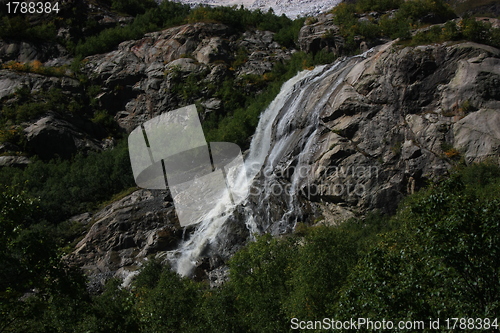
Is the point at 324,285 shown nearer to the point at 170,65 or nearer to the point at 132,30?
the point at 170,65

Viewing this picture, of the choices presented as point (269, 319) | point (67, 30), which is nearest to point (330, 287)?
point (269, 319)

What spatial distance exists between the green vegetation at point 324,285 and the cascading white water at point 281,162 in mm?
12500

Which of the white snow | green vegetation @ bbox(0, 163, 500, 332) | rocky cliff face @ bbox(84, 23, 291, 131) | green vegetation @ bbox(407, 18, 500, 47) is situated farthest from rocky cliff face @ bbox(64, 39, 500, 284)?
the white snow

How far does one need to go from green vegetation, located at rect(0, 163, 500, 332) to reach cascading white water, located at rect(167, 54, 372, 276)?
41.0 feet

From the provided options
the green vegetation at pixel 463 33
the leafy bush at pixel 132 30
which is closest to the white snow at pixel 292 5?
the leafy bush at pixel 132 30

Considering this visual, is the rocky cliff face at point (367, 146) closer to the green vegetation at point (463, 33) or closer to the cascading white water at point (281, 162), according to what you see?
the cascading white water at point (281, 162)

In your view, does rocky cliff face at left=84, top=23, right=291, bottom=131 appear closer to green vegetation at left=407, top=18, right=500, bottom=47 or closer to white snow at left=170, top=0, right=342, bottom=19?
white snow at left=170, top=0, right=342, bottom=19

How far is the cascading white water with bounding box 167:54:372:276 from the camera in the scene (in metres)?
30.4

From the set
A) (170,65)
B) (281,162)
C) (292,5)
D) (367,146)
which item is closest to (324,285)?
(367,146)

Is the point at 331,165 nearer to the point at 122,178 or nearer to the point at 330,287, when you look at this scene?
the point at 330,287

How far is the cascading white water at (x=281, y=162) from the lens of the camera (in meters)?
30.4

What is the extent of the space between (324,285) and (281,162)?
55.3 ft

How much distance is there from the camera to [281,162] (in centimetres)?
3228

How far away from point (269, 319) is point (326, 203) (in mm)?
14263
